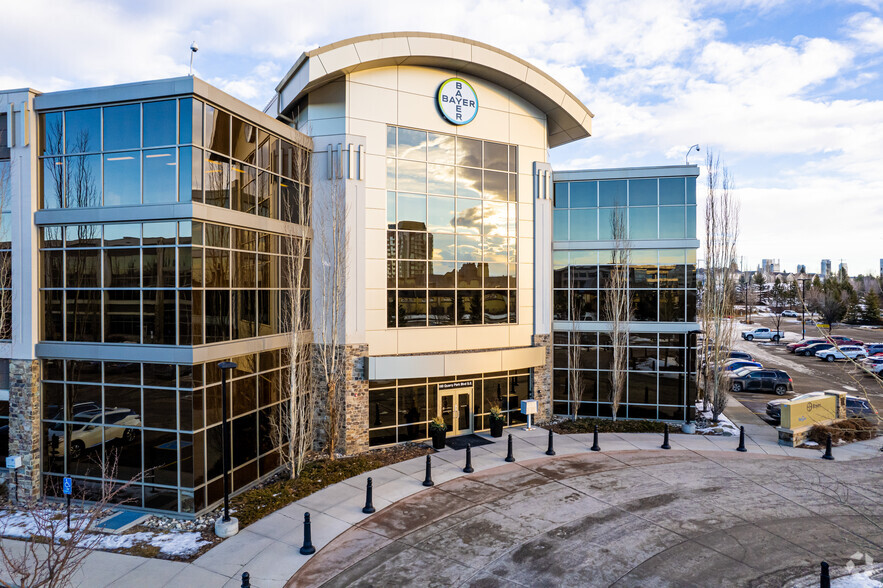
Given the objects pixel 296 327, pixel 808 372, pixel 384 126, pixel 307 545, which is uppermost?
pixel 384 126

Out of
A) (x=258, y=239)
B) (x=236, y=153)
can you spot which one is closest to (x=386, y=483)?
(x=258, y=239)

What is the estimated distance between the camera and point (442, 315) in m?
20.3

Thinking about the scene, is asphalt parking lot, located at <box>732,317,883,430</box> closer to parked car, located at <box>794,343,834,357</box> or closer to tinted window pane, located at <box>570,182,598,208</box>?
parked car, located at <box>794,343,834,357</box>

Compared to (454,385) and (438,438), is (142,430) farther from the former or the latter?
(454,385)

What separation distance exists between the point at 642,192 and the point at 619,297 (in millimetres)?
4993

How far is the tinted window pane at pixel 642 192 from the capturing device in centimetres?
2356

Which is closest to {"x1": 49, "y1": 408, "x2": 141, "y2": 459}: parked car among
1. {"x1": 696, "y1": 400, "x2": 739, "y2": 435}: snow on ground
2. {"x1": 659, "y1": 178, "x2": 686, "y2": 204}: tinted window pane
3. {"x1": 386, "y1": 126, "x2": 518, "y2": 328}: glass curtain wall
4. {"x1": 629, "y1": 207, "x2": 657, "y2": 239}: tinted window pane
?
{"x1": 386, "y1": 126, "x2": 518, "y2": 328}: glass curtain wall

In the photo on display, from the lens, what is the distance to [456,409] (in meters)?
20.7

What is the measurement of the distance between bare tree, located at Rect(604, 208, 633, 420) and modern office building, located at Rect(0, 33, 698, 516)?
1.62 ft

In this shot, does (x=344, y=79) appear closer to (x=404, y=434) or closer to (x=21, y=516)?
(x=404, y=434)

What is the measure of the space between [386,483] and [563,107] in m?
16.8

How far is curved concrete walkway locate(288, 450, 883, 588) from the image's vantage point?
428 inches

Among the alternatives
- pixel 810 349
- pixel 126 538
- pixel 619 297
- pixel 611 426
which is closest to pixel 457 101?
pixel 619 297

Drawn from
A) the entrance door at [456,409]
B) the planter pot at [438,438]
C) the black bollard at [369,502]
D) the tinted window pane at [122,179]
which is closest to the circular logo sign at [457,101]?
the entrance door at [456,409]
